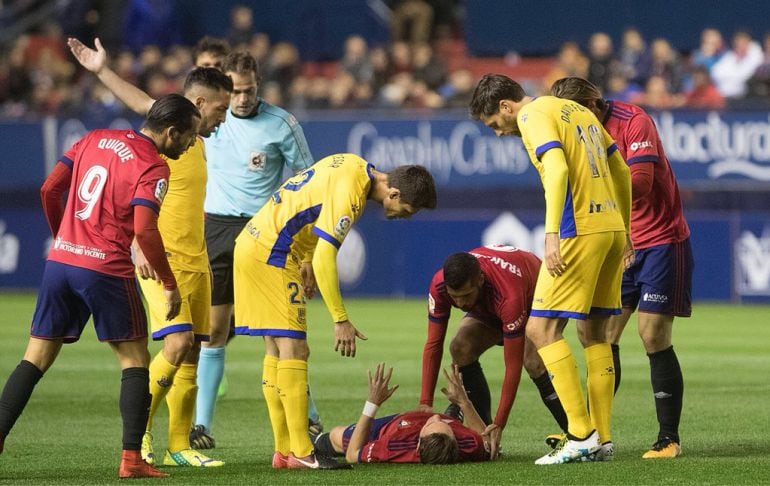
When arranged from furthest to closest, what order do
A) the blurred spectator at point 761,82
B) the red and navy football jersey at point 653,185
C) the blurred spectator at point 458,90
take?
the blurred spectator at point 458,90, the blurred spectator at point 761,82, the red and navy football jersey at point 653,185

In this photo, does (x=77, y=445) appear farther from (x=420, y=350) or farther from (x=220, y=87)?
(x=420, y=350)

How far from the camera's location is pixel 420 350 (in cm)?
1495

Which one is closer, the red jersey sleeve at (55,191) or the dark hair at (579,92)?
the red jersey sleeve at (55,191)

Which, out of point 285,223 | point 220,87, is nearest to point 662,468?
point 285,223

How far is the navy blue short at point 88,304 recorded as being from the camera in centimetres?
720

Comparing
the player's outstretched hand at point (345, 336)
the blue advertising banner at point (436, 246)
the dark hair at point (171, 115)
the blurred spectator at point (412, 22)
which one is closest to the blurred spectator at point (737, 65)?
the blue advertising banner at point (436, 246)

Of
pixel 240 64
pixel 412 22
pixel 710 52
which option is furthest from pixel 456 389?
pixel 412 22

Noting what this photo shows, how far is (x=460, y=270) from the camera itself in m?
7.94

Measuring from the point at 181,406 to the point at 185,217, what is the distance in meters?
1.13

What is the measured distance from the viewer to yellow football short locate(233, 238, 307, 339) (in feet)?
25.5

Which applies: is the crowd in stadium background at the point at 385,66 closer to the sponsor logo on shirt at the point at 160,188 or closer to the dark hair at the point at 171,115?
the dark hair at the point at 171,115

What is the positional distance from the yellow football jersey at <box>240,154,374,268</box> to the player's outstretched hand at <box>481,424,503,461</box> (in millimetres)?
1392

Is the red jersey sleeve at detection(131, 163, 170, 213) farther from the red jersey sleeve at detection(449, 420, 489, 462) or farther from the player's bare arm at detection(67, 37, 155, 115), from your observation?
the red jersey sleeve at detection(449, 420, 489, 462)

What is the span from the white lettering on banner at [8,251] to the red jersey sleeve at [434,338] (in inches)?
644
